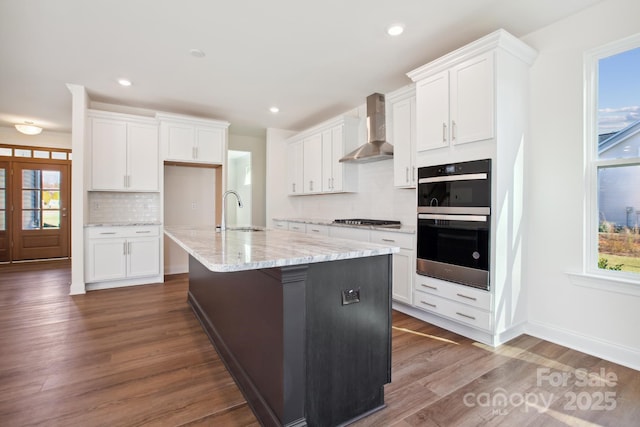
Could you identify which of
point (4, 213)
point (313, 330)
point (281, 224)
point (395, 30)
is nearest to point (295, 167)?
point (281, 224)

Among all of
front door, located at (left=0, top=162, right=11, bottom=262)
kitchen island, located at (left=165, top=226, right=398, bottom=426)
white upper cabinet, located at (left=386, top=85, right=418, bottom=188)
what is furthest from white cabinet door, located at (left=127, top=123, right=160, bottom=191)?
front door, located at (left=0, top=162, right=11, bottom=262)

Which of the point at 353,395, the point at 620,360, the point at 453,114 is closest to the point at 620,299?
the point at 620,360

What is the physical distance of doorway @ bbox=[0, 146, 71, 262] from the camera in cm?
608

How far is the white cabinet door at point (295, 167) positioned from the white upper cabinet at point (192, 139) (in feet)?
4.12

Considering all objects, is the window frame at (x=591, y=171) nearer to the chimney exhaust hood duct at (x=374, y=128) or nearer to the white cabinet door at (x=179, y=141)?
the chimney exhaust hood duct at (x=374, y=128)

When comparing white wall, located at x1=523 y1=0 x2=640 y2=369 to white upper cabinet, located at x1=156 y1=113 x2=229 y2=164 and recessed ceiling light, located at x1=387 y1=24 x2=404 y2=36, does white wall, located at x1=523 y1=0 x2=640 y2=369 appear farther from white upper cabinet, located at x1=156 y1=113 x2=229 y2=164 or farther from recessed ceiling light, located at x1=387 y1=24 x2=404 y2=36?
white upper cabinet, located at x1=156 y1=113 x2=229 y2=164

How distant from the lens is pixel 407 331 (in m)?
2.86

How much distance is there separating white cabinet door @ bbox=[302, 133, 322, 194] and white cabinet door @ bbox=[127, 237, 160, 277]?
250 centimetres

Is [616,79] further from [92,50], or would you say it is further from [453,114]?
[92,50]

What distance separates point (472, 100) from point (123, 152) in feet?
Answer: 14.9

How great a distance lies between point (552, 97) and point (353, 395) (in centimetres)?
279

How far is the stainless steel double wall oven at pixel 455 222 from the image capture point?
2.49m

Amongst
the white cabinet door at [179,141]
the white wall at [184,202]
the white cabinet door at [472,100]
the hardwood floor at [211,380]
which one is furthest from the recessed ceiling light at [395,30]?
the white wall at [184,202]

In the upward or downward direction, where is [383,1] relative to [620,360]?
upward
